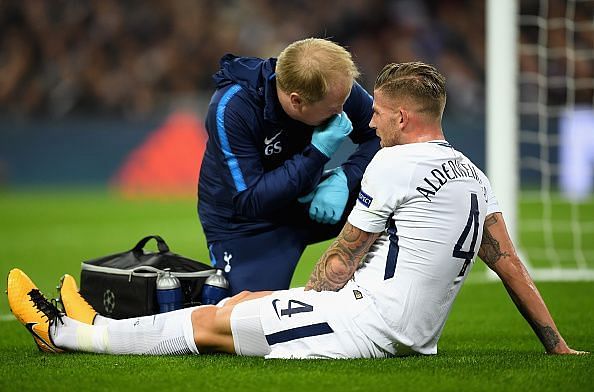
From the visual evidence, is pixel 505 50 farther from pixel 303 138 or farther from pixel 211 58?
pixel 211 58

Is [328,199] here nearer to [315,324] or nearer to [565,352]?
[315,324]

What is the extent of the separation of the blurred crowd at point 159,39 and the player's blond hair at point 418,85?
45.2 ft

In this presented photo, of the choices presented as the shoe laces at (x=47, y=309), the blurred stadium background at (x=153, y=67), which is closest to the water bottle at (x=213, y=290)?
the shoe laces at (x=47, y=309)

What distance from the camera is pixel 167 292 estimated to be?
474cm

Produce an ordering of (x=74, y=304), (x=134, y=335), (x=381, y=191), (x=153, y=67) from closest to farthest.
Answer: (x=381, y=191), (x=134, y=335), (x=74, y=304), (x=153, y=67)

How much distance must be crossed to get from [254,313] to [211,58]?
1492cm

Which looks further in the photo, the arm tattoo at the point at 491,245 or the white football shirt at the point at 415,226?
the arm tattoo at the point at 491,245

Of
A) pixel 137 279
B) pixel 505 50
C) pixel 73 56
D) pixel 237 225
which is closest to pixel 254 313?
pixel 137 279

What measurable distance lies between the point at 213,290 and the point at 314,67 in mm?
1193

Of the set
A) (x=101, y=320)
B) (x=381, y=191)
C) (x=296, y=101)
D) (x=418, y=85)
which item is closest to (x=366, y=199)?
(x=381, y=191)

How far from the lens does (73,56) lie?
19.2m

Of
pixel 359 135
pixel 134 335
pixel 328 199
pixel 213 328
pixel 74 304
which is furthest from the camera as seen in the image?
pixel 359 135

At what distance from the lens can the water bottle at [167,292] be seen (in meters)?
4.73

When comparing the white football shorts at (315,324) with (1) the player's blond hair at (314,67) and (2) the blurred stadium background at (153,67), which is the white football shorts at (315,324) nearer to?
(1) the player's blond hair at (314,67)
